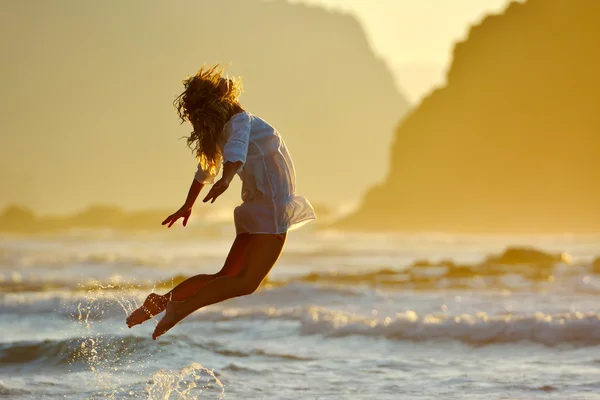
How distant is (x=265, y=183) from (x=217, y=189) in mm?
509

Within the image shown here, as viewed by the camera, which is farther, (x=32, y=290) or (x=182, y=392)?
(x=32, y=290)

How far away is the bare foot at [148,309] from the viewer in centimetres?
623

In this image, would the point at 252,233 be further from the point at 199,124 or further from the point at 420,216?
the point at 420,216

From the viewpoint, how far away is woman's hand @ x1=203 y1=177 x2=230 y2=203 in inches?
217

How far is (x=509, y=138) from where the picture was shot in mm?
126000

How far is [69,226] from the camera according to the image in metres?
107

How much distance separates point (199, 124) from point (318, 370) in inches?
140

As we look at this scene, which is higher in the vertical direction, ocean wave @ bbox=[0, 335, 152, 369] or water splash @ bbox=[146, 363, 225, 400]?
ocean wave @ bbox=[0, 335, 152, 369]

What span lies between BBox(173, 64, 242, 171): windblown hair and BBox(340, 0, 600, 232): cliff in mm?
110810

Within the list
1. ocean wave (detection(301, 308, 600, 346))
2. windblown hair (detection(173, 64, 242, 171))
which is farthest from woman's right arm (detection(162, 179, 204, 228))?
ocean wave (detection(301, 308, 600, 346))

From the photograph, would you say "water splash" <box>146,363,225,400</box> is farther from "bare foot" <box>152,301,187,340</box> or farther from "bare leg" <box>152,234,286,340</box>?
"bare leg" <box>152,234,286,340</box>

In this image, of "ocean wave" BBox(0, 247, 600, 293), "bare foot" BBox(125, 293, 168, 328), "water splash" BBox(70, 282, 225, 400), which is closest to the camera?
"bare foot" BBox(125, 293, 168, 328)

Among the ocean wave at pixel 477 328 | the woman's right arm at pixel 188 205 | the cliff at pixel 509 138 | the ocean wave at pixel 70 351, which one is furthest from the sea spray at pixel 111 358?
the cliff at pixel 509 138

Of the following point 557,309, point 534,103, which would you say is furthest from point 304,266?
point 534,103
